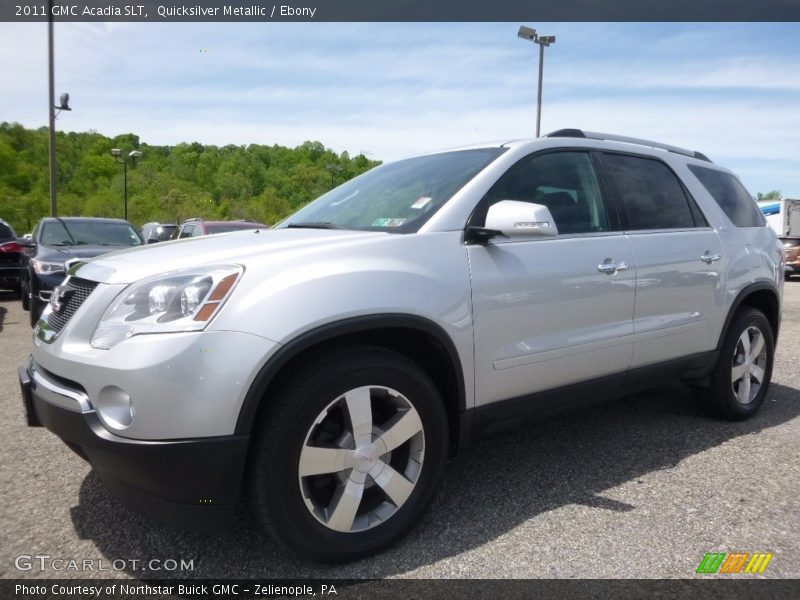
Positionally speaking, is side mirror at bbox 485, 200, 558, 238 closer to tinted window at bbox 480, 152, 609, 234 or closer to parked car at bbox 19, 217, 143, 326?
tinted window at bbox 480, 152, 609, 234

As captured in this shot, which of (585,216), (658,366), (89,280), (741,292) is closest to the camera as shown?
(89,280)

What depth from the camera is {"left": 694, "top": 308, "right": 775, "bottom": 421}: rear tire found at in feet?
13.1

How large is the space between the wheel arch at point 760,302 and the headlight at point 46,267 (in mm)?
7099

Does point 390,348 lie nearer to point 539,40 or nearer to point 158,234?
point 158,234

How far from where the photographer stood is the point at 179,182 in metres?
55.2

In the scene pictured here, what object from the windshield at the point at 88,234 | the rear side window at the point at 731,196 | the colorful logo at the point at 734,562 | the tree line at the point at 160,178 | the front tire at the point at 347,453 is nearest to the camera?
the front tire at the point at 347,453

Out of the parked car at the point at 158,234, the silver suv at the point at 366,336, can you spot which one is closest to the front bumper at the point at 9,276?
the parked car at the point at 158,234

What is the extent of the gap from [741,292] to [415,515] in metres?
2.77

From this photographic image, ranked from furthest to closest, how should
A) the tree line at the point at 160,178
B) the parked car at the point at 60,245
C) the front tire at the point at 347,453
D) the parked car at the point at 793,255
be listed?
the tree line at the point at 160,178
the parked car at the point at 793,255
the parked car at the point at 60,245
the front tire at the point at 347,453

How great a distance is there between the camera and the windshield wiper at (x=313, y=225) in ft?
10.0

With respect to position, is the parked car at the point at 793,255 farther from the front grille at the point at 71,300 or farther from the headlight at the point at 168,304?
the front grille at the point at 71,300

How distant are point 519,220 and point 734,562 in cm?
157

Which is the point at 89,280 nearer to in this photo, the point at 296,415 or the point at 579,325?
the point at 296,415

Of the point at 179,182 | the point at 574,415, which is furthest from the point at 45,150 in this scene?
the point at 574,415
